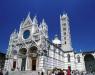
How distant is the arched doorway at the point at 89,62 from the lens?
134ft

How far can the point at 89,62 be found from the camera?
41.7 meters

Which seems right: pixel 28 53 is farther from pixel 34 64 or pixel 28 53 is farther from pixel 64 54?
pixel 64 54

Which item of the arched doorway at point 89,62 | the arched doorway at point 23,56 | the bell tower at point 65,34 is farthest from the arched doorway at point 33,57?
the arched doorway at point 89,62

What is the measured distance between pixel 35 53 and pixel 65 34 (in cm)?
1822

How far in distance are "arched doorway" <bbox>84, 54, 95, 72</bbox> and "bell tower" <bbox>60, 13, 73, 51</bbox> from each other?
5.79m

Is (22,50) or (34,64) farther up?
(22,50)

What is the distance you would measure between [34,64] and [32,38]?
622cm

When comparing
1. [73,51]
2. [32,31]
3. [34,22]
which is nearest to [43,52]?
[32,31]

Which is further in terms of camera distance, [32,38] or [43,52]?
[32,38]

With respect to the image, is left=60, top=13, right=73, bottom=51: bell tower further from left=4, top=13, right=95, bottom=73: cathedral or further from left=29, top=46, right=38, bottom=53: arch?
left=29, top=46, right=38, bottom=53: arch

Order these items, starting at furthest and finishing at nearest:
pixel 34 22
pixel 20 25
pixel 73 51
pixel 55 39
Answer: pixel 55 39 → pixel 73 51 → pixel 20 25 → pixel 34 22

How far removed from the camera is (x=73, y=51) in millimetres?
41250

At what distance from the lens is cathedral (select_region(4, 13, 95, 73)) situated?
29938 millimetres

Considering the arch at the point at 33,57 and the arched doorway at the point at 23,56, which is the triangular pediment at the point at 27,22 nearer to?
the arched doorway at the point at 23,56
